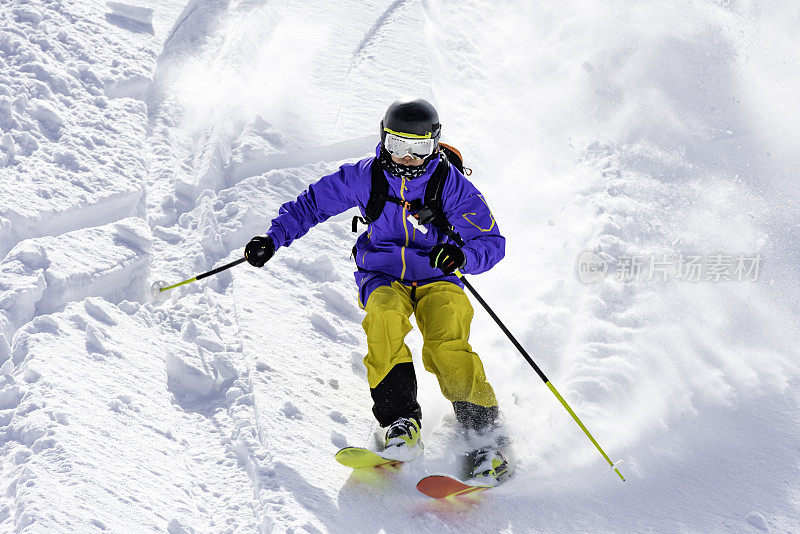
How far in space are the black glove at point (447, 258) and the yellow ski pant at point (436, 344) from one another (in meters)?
0.28

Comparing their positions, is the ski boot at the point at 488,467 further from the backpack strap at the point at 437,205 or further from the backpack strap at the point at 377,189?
the backpack strap at the point at 377,189

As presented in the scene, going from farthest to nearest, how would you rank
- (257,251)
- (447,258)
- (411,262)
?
(411,262) → (257,251) → (447,258)

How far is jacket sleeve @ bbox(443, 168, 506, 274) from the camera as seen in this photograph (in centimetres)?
380

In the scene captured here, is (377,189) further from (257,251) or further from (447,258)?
(257,251)

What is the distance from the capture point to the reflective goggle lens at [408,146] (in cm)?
365

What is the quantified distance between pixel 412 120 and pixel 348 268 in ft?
5.59

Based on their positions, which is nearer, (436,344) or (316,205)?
(436,344)

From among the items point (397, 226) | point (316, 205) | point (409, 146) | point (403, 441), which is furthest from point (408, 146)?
point (403, 441)

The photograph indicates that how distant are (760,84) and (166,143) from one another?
19.2ft

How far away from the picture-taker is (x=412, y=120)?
11.9 feet

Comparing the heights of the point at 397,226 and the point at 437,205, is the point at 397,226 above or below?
below

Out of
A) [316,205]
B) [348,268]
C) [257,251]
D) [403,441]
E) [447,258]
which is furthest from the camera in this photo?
[348,268]

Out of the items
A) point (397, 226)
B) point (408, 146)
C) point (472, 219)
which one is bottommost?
point (397, 226)

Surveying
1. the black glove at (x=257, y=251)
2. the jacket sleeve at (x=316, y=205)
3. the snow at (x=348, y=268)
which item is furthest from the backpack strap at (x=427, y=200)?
the snow at (x=348, y=268)
